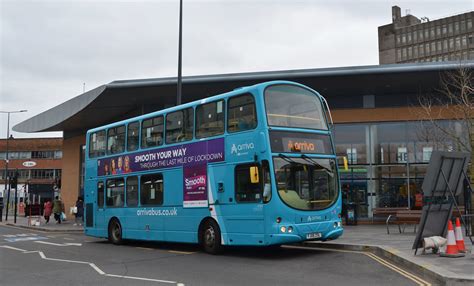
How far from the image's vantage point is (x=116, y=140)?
1767 centimetres

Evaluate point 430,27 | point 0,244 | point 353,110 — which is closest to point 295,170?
point 0,244

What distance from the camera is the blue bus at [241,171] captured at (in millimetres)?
11820

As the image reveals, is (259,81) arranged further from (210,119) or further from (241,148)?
(241,148)

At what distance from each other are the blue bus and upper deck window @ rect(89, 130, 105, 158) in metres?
2.66

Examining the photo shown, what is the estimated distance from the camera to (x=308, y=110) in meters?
13.0

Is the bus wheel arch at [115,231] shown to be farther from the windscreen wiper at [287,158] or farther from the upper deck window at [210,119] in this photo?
the windscreen wiper at [287,158]

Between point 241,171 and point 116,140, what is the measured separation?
6.81 meters

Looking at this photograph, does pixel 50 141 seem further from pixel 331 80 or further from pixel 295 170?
pixel 295 170

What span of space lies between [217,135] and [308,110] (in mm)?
2463

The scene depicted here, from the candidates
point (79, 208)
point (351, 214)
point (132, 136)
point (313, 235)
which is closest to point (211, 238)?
point (313, 235)

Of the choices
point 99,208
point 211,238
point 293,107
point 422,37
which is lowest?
point 211,238

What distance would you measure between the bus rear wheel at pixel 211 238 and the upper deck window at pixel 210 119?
2.40 m

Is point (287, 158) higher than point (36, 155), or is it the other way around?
point (36, 155)

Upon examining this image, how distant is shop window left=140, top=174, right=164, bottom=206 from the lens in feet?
50.3
